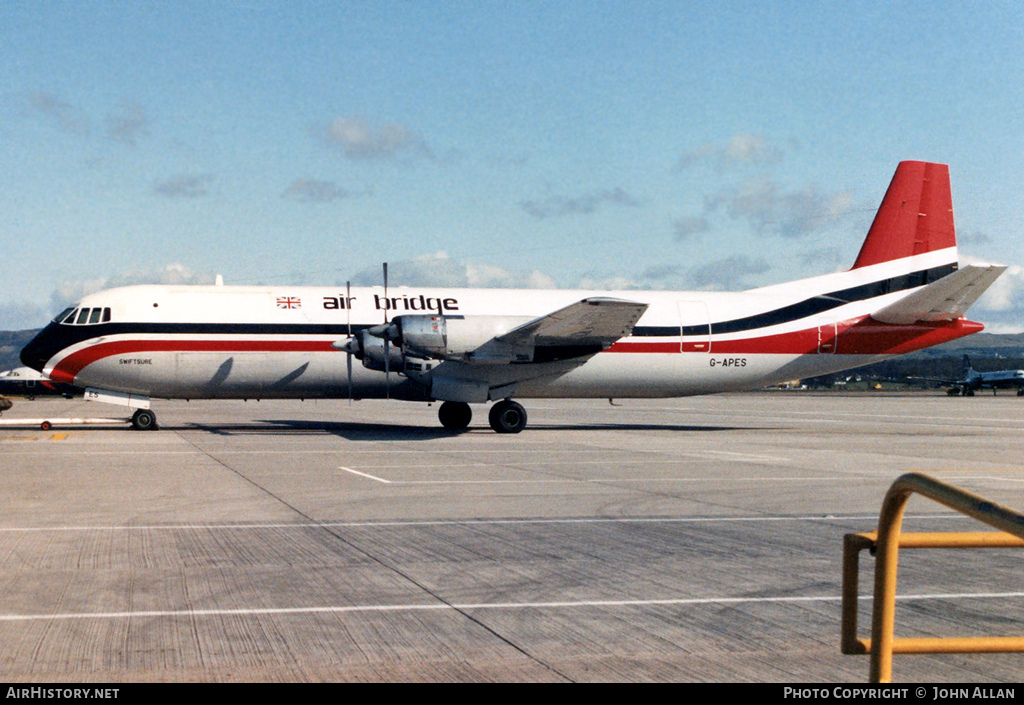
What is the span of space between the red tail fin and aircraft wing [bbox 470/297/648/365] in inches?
412

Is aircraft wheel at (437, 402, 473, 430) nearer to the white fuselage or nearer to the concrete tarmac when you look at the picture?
the white fuselage

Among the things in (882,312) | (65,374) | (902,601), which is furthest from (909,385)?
(902,601)

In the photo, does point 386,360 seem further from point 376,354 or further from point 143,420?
point 143,420

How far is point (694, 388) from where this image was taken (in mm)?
32406

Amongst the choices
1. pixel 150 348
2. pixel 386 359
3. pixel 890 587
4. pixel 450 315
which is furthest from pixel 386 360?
pixel 890 587

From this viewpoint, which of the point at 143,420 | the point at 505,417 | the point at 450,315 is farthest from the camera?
the point at 143,420

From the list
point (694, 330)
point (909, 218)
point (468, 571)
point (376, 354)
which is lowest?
point (468, 571)

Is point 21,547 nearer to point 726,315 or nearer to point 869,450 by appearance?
point 869,450

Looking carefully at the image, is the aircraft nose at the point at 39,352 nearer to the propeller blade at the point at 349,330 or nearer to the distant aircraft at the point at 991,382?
the propeller blade at the point at 349,330

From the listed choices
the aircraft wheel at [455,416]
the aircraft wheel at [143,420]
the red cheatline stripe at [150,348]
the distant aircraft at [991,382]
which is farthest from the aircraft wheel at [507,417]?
the distant aircraft at [991,382]

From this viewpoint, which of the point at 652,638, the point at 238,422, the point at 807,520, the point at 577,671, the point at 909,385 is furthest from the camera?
the point at 909,385

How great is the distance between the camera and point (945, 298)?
31859 mm

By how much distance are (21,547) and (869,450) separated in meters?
20.3

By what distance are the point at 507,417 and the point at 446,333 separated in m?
3.85
